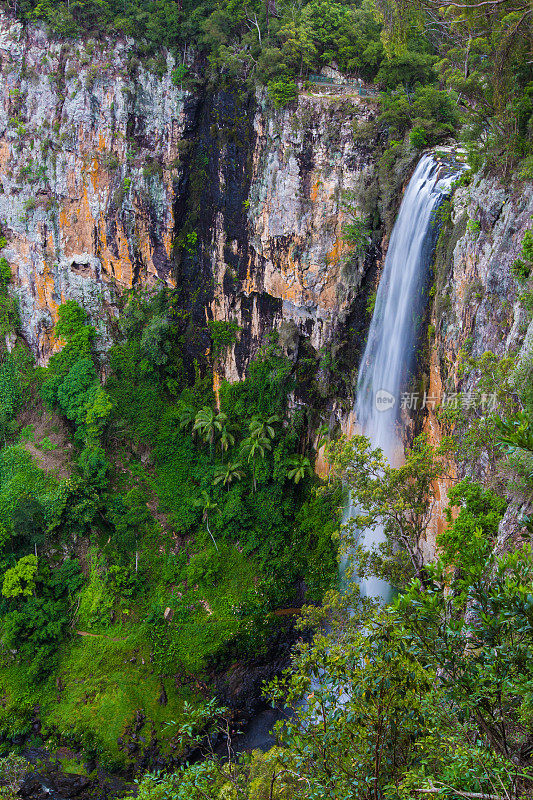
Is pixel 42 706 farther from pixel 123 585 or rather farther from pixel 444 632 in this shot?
pixel 444 632

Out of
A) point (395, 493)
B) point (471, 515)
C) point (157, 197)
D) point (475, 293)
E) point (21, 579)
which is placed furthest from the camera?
point (157, 197)

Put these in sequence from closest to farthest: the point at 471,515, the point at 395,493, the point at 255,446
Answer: the point at 471,515
the point at 395,493
the point at 255,446

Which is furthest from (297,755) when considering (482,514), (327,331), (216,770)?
(327,331)

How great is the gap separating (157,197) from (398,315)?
34.3 ft

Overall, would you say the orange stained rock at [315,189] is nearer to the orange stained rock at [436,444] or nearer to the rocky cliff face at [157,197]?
the rocky cliff face at [157,197]

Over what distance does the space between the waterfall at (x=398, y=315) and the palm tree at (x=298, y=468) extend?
2603mm

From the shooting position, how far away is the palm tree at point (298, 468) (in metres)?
17.8

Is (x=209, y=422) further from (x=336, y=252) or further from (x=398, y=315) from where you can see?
(x=398, y=315)

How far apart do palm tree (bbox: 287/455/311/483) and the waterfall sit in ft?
8.54

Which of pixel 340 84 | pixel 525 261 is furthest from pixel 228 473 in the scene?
pixel 340 84

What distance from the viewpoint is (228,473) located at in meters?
18.8

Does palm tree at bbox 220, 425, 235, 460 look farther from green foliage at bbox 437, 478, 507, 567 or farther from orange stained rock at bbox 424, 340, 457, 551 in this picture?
green foliage at bbox 437, 478, 507, 567

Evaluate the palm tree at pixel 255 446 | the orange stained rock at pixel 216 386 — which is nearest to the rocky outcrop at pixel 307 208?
the orange stained rock at pixel 216 386

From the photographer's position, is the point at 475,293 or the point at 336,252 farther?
the point at 336,252
